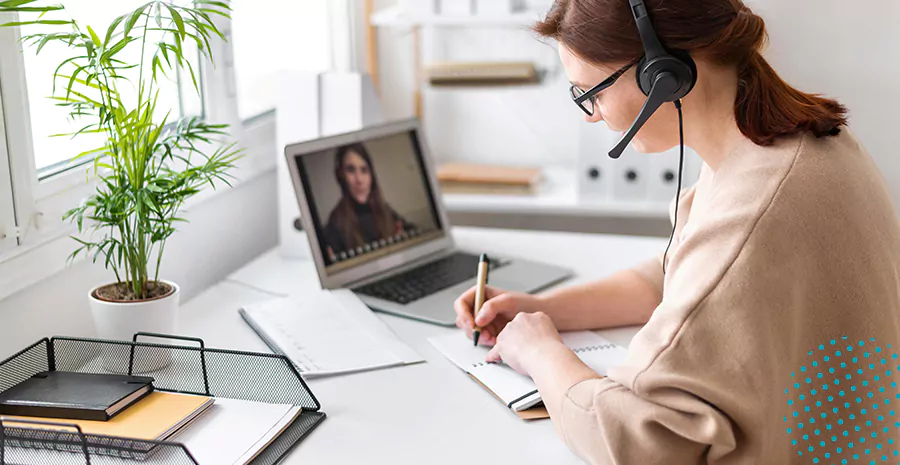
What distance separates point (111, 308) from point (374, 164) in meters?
0.62

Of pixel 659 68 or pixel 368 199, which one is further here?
pixel 368 199

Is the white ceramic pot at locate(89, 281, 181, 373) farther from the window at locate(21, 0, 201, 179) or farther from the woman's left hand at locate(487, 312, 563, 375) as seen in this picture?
the woman's left hand at locate(487, 312, 563, 375)

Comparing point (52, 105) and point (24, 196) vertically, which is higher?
point (52, 105)

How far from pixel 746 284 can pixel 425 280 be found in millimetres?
Answer: 806

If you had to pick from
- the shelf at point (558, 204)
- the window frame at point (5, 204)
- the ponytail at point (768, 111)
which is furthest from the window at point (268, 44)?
the ponytail at point (768, 111)

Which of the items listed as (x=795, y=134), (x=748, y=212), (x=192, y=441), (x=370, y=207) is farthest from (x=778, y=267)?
(x=370, y=207)

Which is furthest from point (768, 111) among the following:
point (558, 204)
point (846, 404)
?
point (558, 204)

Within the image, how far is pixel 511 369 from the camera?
3.91 feet

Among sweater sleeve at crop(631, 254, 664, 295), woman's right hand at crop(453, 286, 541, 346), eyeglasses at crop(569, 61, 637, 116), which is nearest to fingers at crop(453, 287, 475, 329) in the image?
woman's right hand at crop(453, 286, 541, 346)

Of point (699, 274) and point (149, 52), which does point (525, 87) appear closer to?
point (149, 52)

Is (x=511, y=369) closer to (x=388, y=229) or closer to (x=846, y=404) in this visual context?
(x=846, y=404)

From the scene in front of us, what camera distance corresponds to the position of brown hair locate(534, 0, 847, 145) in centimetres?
93

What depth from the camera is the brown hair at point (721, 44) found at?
3.05 ft

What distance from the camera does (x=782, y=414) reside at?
2.92 feet
